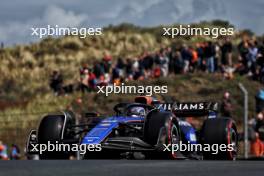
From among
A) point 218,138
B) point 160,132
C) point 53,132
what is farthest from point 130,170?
point 53,132

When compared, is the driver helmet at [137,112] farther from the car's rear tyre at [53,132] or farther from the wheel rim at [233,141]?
the wheel rim at [233,141]

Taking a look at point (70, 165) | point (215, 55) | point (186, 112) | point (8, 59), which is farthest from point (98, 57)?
point (70, 165)

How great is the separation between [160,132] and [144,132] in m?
0.28

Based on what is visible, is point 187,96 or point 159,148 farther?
point 187,96

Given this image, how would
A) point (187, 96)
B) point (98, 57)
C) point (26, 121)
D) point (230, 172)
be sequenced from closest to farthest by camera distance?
1. point (230, 172)
2. point (26, 121)
3. point (187, 96)
4. point (98, 57)

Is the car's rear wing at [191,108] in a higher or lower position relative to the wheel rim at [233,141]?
higher

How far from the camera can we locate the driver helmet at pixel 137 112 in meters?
13.1

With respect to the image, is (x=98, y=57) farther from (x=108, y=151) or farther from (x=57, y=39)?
(x=108, y=151)

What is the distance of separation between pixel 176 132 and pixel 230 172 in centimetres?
485

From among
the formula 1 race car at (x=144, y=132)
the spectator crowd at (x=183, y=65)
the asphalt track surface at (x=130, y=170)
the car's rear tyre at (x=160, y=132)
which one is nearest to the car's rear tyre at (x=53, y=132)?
the formula 1 race car at (x=144, y=132)

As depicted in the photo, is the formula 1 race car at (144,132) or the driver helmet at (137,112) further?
the driver helmet at (137,112)

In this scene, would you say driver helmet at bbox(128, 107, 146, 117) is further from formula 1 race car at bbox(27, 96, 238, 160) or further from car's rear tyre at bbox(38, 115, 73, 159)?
car's rear tyre at bbox(38, 115, 73, 159)

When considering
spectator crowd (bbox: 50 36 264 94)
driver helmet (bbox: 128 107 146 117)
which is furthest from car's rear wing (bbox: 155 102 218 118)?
spectator crowd (bbox: 50 36 264 94)

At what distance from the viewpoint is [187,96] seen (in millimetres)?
26328
